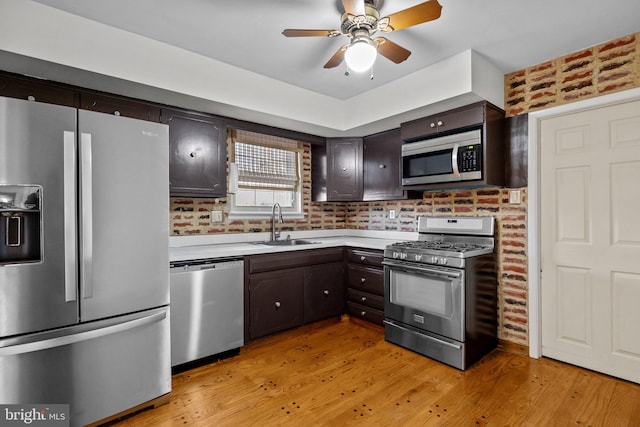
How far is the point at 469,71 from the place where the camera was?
2457mm

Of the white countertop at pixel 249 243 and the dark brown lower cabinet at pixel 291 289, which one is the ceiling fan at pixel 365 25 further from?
the dark brown lower cabinet at pixel 291 289

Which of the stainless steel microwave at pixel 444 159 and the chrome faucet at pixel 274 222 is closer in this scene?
the stainless steel microwave at pixel 444 159

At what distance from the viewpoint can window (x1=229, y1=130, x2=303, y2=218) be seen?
11.4 feet

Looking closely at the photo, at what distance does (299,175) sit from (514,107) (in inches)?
92.6

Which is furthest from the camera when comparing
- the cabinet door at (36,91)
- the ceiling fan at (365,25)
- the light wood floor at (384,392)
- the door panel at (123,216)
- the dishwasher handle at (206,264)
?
the dishwasher handle at (206,264)

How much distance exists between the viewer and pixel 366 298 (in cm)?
340

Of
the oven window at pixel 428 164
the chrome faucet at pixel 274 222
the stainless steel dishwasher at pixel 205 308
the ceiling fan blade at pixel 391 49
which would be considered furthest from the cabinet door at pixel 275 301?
the ceiling fan blade at pixel 391 49

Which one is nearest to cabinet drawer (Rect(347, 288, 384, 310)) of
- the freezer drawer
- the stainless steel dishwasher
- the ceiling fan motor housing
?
the stainless steel dishwasher

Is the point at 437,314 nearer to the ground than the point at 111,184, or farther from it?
nearer to the ground

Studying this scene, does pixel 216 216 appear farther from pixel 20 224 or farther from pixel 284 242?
pixel 20 224

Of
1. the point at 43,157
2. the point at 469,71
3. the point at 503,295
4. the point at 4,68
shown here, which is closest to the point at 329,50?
the point at 469,71

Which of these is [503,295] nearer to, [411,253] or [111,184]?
[411,253]

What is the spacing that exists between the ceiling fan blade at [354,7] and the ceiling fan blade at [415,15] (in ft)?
0.55

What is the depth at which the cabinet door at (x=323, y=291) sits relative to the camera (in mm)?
3279
